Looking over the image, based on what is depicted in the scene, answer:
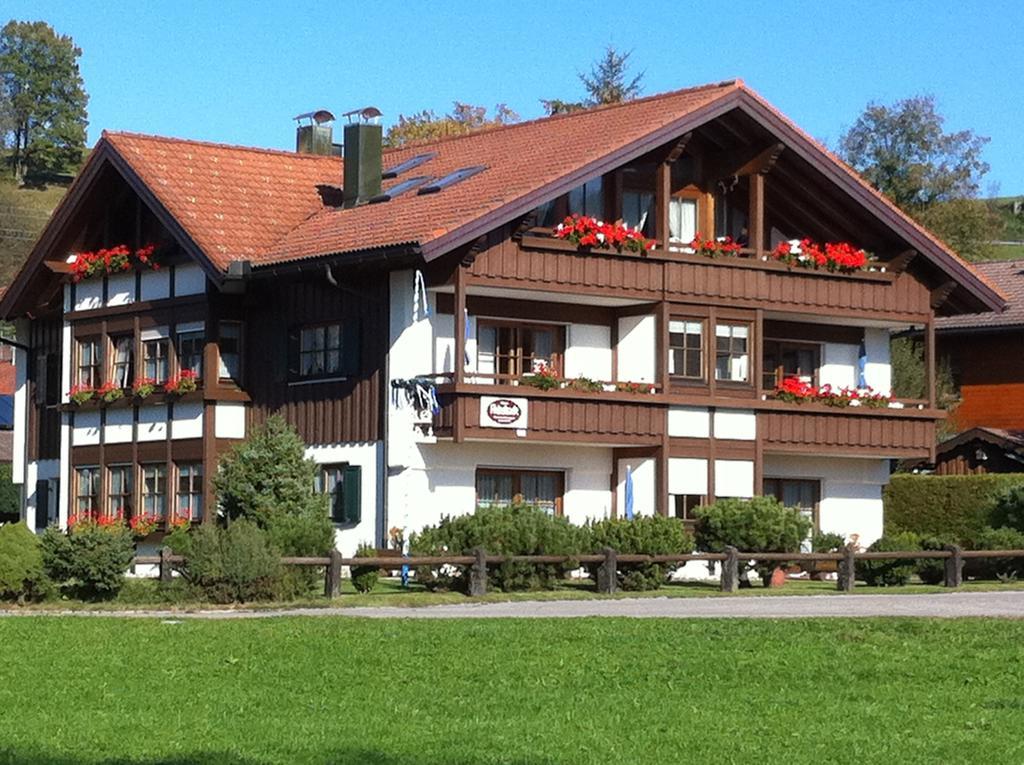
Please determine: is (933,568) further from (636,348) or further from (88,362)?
(88,362)

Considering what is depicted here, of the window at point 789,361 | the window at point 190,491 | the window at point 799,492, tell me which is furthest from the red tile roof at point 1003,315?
the window at point 190,491

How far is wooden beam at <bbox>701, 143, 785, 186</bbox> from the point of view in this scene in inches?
1614

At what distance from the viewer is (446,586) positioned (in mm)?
32625

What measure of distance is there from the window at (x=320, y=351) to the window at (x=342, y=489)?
5.93 feet

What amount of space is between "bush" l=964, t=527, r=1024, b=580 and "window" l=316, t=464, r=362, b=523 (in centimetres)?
1106

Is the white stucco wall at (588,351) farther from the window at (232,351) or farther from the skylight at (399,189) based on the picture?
the window at (232,351)

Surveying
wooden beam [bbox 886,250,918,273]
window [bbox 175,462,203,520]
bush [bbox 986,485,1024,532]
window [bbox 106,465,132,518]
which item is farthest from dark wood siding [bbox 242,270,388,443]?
bush [bbox 986,485,1024,532]

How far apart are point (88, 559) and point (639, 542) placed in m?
8.98

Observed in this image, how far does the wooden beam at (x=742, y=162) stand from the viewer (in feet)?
135

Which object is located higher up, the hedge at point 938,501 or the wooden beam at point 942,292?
the wooden beam at point 942,292

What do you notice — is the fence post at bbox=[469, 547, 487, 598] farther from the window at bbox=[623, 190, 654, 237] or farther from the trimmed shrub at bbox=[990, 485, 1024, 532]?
the trimmed shrub at bbox=[990, 485, 1024, 532]

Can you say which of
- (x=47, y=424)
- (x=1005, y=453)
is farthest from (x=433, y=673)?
(x=1005, y=453)

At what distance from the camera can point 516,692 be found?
17703mm

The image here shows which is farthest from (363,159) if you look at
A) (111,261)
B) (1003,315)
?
(1003,315)
